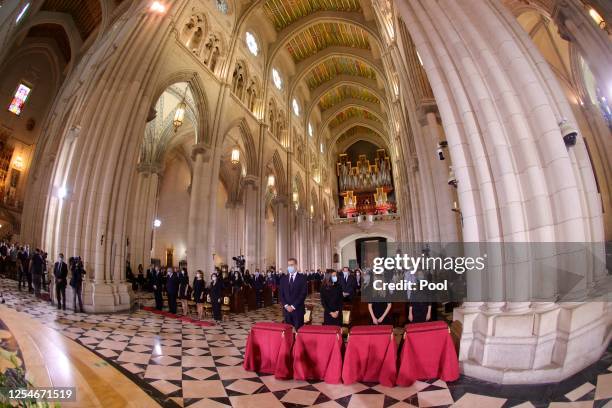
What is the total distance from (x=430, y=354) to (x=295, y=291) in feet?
7.37

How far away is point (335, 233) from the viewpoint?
109 feet

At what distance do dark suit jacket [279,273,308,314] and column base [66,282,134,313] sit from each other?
5978 millimetres

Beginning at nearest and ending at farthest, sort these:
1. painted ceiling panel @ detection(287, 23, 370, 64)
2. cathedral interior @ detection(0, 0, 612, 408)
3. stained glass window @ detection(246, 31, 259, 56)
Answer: cathedral interior @ detection(0, 0, 612, 408), stained glass window @ detection(246, 31, 259, 56), painted ceiling panel @ detection(287, 23, 370, 64)

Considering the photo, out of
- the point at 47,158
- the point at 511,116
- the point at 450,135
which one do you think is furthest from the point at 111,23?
the point at 511,116

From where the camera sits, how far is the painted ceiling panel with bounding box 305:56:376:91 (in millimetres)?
25556

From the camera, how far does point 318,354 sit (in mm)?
3807

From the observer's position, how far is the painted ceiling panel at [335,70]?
25.6 meters

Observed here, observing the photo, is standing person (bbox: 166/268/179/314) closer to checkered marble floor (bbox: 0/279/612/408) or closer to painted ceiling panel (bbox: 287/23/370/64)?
checkered marble floor (bbox: 0/279/612/408)

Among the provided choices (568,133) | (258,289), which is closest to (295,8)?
(258,289)

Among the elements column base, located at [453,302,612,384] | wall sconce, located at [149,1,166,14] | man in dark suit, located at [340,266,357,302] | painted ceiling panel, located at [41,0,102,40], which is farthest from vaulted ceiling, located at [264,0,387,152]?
column base, located at [453,302,612,384]

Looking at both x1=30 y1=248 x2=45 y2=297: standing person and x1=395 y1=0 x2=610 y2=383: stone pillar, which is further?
x1=30 y1=248 x2=45 y2=297: standing person

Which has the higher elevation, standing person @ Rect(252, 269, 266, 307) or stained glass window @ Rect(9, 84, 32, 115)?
stained glass window @ Rect(9, 84, 32, 115)

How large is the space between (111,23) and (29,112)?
9603 millimetres

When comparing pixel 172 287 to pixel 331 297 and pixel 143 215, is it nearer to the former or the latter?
pixel 331 297
